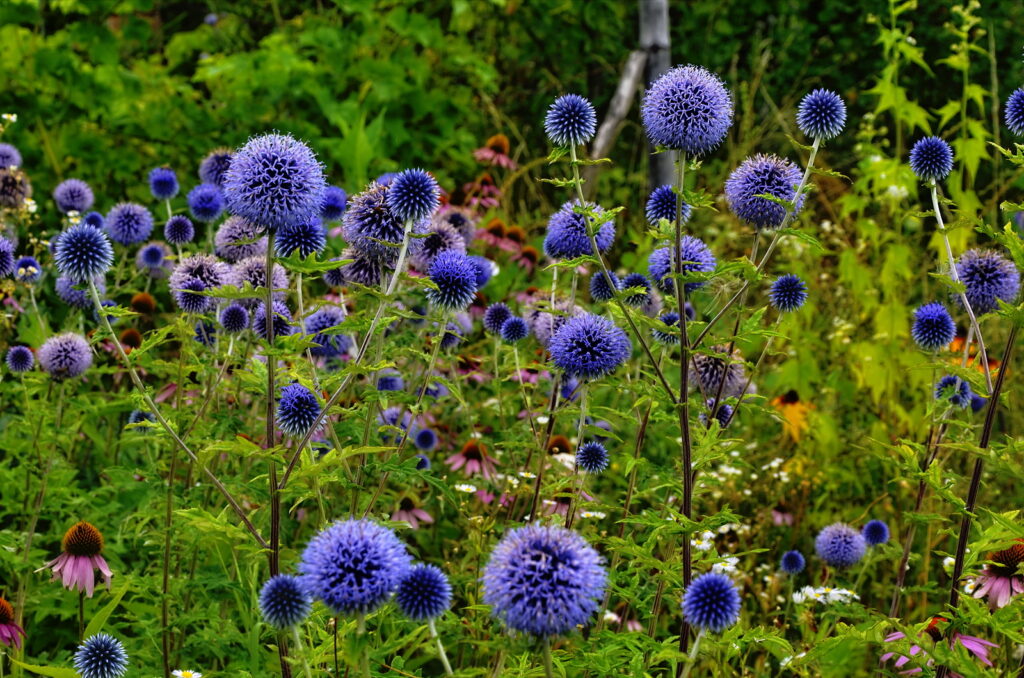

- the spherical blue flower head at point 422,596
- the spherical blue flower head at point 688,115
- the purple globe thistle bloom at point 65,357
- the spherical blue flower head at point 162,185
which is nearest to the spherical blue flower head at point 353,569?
the spherical blue flower head at point 422,596

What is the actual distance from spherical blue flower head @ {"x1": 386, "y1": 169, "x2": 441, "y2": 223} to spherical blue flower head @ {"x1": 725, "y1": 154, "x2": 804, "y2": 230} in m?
0.89

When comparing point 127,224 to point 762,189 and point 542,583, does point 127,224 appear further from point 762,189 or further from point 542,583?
point 542,583

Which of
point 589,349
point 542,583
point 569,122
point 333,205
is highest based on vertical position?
point 333,205

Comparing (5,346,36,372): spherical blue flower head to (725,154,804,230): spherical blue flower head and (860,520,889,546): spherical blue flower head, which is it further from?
(860,520,889,546): spherical blue flower head

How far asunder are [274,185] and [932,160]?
203 centimetres

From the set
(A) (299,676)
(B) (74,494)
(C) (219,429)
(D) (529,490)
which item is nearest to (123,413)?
(B) (74,494)

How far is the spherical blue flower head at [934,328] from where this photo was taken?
3406 millimetres

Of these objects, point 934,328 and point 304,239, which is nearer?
point 304,239

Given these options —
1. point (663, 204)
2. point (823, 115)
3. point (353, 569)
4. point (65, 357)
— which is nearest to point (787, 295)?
point (663, 204)

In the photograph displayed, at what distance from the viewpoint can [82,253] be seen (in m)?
2.81

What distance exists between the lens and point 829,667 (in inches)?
119

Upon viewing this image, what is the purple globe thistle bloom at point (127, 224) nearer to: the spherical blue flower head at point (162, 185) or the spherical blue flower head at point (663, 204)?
the spherical blue flower head at point (162, 185)

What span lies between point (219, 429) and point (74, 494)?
137cm

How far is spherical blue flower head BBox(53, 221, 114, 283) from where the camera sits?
2809mm
